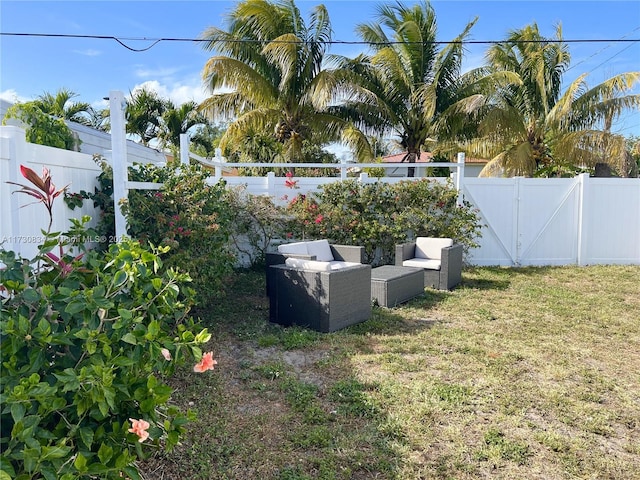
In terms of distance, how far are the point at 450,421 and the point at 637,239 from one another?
341 inches

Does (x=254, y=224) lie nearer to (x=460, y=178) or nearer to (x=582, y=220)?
(x=460, y=178)

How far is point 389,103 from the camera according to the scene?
12.7 meters

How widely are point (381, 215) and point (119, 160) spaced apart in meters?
5.44

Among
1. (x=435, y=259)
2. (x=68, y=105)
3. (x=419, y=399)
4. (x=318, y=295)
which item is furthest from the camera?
(x=68, y=105)

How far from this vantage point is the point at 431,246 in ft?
25.1

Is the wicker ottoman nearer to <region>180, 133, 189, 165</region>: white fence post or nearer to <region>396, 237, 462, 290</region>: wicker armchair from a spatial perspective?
<region>396, 237, 462, 290</region>: wicker armchair

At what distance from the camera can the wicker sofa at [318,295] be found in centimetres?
484

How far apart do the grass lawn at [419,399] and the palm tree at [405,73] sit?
7.94m

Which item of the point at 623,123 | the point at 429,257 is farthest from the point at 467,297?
the point at 623,123

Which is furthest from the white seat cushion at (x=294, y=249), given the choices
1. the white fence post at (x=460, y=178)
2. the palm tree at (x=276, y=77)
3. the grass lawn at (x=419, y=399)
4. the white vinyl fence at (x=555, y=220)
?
the palm tree at (x=276, y=77)

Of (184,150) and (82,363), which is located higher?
(184,150)

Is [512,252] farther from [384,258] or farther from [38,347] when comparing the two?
[38,347]

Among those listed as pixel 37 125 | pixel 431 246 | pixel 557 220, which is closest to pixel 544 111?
pixel 557 220

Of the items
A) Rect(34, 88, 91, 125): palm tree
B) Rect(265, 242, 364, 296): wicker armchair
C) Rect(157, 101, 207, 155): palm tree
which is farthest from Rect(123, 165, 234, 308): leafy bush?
Rect(157, 101, 207, 155): palm tree
